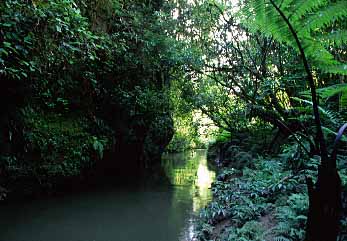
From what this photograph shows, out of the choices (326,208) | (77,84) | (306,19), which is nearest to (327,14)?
(306,19)

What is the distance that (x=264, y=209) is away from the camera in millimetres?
3994

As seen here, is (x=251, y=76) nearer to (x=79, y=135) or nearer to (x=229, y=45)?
(x=229, y=45)

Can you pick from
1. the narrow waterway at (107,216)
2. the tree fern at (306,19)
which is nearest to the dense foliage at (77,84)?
the narrow waterway at (107,216)

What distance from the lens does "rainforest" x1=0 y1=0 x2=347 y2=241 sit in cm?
266

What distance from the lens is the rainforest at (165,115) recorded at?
8.71 feet

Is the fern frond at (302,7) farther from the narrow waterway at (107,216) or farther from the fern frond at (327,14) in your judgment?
the narrow waterway at (107,216)

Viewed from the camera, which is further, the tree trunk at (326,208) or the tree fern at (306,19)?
the tree fern at (306,19)

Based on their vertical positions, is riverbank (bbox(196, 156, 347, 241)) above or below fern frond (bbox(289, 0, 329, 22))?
below

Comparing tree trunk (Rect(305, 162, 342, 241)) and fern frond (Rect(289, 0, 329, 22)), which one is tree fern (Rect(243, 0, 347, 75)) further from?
tree trunk (Rect(305, 162, 342, 241))

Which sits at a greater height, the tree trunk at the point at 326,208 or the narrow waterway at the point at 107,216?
the tree trunk at the point at 326,208

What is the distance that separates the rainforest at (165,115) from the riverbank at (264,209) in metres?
0.02

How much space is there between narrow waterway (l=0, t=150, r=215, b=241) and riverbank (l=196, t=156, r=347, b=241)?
573 millimetres

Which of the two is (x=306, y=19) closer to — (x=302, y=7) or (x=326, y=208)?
(x=302, y=7)

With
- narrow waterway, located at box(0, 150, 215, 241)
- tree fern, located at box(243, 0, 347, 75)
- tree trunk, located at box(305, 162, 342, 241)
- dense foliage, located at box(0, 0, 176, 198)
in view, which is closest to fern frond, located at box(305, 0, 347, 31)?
tree fern, located at box(243, 0, 347, 75)
